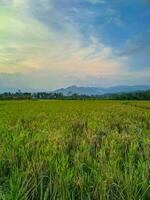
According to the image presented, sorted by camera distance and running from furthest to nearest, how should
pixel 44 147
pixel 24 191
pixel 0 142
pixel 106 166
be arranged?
pixel 0 142, pixel 44 147, pixel 106 166, pixel 24 191

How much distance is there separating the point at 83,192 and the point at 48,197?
380 mm

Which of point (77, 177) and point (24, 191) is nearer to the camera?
point (24, 191)

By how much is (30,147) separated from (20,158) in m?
0.60

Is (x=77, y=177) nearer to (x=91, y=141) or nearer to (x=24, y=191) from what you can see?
(x=24, y=191)

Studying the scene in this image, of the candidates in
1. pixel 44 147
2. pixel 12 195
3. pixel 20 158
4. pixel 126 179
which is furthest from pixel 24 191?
pixel 44 147

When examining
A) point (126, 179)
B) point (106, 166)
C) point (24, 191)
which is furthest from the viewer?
point (106, 166)

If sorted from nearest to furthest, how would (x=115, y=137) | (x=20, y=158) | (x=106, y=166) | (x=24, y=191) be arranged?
(x=24, y=191) < (x=106, y=166) < (x=20, y=158) < (x=115, y=137)

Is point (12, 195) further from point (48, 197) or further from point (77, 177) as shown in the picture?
point (77, 177)

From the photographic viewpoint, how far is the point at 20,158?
5.05 m

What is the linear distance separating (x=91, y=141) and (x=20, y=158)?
1.72 m

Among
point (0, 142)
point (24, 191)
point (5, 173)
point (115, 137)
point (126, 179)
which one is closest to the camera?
point (24, 191)

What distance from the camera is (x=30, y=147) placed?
5.64 meters

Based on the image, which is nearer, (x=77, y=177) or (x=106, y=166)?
(x=77, y=177)

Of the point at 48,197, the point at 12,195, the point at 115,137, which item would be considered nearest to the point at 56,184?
the point at 48,197
